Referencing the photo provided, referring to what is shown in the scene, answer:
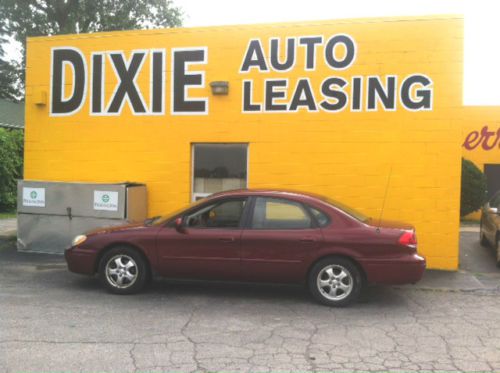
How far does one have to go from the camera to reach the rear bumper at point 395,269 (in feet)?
19.0

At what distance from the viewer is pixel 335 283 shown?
19.4ft

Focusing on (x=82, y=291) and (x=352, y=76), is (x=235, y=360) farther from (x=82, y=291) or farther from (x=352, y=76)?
(x=352, y=76)

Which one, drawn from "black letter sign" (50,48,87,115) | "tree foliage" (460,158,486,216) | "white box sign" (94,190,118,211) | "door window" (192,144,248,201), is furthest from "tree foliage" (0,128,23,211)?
"tree foliage" (460,158,486,216)

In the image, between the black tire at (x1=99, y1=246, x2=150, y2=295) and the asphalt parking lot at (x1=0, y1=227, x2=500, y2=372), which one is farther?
the black tire at (x1=99, y1=246, x2=150, y2=295)

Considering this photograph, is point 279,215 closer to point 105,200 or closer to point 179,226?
point 179,226

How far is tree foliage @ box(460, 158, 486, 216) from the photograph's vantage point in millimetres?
14341

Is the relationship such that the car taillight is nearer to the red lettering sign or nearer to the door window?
the door window

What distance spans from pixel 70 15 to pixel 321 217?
30.9m

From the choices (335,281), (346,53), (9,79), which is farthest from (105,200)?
(9,79)

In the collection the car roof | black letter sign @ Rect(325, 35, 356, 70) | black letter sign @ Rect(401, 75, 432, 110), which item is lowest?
the car roof

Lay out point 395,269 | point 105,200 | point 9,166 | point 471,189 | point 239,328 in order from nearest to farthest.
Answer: point 239,328, point 395,269, point 105,200, point 471,189, point 9,166

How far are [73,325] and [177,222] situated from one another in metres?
1.74

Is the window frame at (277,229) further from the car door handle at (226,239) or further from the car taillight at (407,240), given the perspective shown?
the car taillight at (407,240)

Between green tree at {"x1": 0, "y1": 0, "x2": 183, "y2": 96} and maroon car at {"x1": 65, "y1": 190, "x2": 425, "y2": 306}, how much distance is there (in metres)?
28.8
